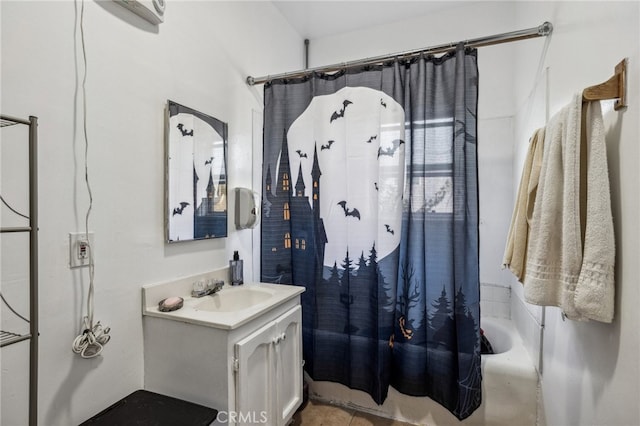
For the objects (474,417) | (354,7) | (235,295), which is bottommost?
(474,417)

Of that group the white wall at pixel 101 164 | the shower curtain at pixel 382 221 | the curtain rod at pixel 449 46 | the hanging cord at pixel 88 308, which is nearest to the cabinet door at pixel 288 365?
the shower curtain at pixel 382 221

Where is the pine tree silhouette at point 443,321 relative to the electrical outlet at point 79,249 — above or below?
below

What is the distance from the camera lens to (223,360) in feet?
3.83

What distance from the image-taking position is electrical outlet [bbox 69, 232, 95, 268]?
108 cm

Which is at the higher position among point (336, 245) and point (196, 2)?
point (196, 2)

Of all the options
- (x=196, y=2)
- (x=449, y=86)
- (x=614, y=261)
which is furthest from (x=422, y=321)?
(x=196, y=2)

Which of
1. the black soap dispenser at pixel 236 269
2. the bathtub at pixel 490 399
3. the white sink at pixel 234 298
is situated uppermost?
the black soap dispenser at pixel 236 269

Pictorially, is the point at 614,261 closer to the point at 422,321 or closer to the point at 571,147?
the point at 571,147

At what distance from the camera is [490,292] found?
2352 millimetres

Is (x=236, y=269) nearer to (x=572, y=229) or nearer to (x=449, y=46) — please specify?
(x=572, y=229)

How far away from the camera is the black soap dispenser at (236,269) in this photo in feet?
5.80

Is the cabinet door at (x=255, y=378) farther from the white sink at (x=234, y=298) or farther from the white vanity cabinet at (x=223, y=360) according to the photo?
the white sink at (x=234, y=298)

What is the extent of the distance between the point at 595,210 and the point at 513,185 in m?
1.52

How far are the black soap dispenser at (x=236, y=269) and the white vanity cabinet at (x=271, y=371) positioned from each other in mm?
396
